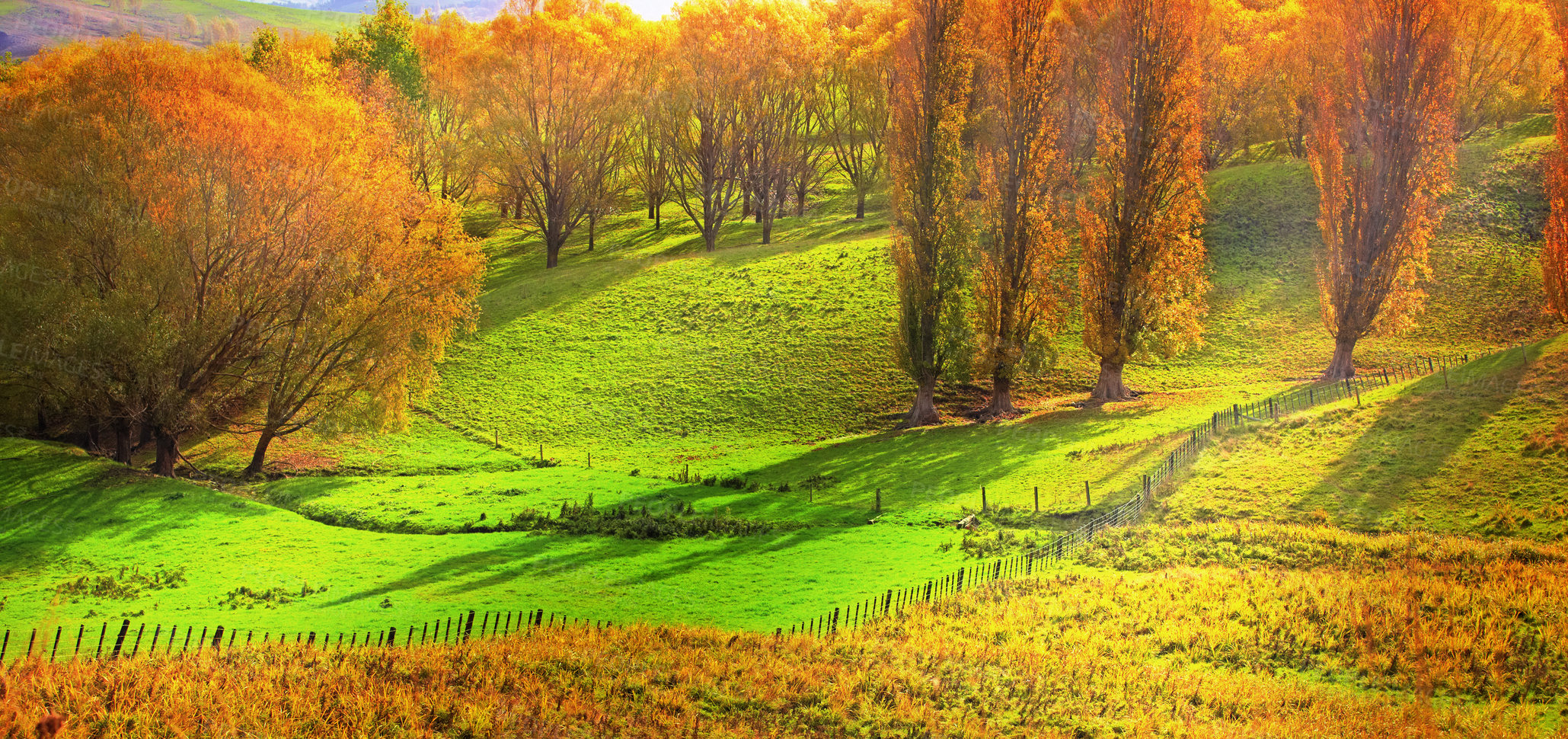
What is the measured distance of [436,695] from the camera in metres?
15.0

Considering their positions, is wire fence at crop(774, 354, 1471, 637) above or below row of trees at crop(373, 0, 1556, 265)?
below

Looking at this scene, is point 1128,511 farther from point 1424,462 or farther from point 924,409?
point 924,409

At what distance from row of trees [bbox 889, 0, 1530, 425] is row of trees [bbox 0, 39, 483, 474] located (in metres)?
25.0

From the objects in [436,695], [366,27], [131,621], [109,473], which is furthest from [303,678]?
[366,27]

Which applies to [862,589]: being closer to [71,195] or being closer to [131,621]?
[131,621]

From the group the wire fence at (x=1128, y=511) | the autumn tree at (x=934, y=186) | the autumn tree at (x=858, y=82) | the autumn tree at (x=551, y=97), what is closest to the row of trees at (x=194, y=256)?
the autumn tree at (x=934, y=186)

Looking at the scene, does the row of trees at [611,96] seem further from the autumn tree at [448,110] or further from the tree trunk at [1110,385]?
the tree trunk at [1110,385]

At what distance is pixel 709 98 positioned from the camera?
6988cm

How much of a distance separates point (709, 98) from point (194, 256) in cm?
4132

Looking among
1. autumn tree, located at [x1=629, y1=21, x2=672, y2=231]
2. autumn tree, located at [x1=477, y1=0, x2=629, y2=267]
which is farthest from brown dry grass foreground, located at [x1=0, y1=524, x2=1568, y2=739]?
autumn tree, located at [x1=629, y1=21, x2=672, y2=231]

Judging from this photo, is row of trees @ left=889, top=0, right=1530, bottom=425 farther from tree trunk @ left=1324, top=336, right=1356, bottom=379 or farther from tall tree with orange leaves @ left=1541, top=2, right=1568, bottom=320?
tall tree with orange leaves @ left=1541, top=2, right=1568, bottom=320

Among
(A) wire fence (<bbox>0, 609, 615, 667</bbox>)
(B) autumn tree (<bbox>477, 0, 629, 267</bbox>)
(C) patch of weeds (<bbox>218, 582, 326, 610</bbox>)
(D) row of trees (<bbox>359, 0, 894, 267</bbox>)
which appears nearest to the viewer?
(A) wire fence (<bbox>0, 609, 615, 667</bbox>)

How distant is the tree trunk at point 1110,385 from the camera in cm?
4466

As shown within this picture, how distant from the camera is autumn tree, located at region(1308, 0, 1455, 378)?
39.2m
